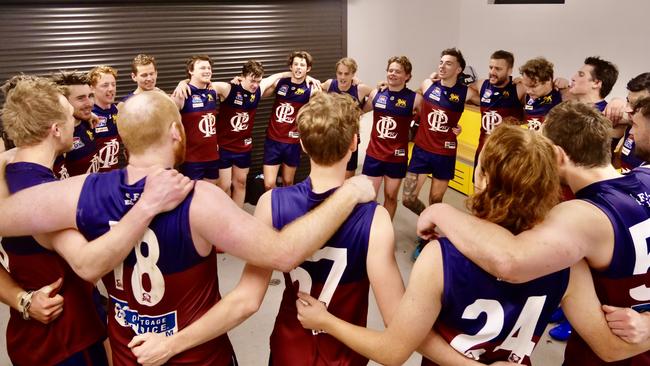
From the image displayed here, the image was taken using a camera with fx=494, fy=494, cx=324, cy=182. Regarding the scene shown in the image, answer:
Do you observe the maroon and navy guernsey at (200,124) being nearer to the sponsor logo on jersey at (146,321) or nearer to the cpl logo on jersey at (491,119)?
the cpl logo on jersey at (491,119)

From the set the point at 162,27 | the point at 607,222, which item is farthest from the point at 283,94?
the point at 607,222

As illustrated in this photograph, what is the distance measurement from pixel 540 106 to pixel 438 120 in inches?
38.9

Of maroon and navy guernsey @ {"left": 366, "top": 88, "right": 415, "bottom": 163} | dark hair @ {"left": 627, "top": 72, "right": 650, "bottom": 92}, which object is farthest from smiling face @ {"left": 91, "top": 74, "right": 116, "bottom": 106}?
dark hair @ {"left": 627, "top": 72, "right": 650, "bottom": 92}

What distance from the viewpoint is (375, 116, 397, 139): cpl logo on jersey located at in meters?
5.31

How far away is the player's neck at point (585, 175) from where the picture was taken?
1.84 m

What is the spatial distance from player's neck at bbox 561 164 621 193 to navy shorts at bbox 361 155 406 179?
3.48 meters

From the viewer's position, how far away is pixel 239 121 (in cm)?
579

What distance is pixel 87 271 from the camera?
5.41 ft

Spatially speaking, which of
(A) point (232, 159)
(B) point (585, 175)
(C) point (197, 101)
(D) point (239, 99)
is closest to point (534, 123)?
(B) point (585, 175)

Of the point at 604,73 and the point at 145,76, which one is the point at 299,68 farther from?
the point at 604,73

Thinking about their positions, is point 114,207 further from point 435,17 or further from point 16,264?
point 435,17

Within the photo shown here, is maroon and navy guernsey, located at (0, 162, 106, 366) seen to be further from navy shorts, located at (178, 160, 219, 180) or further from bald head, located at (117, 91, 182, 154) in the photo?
navy shorts, located at (178, 160, 219, 180)

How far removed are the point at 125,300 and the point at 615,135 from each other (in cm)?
380

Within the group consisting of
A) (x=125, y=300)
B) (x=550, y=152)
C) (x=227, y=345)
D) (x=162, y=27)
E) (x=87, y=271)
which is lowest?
(x=227, y=345)
